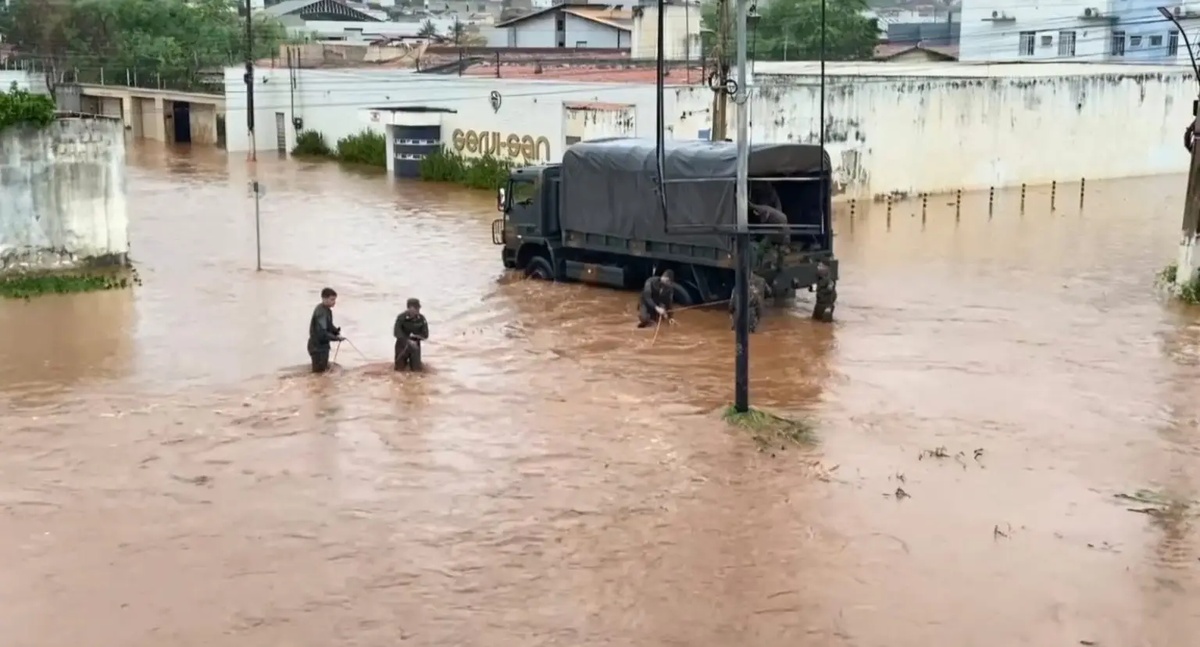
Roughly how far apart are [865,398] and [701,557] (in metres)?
5.48

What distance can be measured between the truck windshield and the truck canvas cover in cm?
70

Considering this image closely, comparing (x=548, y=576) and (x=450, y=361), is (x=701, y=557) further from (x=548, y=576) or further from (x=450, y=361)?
(x=450, y=361)

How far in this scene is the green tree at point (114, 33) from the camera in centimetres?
6259

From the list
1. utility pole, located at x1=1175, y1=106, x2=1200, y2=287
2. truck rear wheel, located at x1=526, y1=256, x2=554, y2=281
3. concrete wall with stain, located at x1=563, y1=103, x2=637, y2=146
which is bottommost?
truck rear wheel, located at x1=526, y1=256, x2=554, y2=281

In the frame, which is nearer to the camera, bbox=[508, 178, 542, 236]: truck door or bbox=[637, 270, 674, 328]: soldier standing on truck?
bbox=[637, 270, 674, 328]: soldier standing on truck

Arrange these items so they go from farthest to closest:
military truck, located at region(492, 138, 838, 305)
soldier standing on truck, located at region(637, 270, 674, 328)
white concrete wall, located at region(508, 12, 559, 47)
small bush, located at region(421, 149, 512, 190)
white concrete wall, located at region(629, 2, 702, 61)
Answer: white concrete wall, located at region(508, 12, 559, 47) → white concrete wall, located at region(629, 2, 702, 61) → small bush, located at region(421, 149, 512, 190) → military truck, located at region(492, 138, 838, 305) → soldier standing on truck, located at region(637, 270, 674, 328)

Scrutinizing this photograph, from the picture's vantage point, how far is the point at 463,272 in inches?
968

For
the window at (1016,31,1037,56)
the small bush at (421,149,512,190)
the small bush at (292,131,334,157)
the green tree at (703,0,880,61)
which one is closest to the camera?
the small bush at (421,149,512,190)

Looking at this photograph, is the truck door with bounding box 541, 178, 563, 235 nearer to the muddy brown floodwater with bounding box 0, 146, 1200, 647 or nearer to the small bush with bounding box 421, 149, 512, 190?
the muddy brown floodwater with bounding box 0, 146, 1200, 647

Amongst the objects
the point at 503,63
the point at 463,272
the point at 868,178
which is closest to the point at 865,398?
the point at 463,272

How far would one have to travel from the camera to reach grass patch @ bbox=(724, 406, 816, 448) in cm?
1412

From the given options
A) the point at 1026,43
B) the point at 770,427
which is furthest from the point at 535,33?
the point at 770,427

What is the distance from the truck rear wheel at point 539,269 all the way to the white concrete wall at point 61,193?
7.06m

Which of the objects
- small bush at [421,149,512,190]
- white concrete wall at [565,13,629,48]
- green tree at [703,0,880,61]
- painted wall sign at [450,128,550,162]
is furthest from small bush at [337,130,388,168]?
white concrete wall at [565,13,629,48]
